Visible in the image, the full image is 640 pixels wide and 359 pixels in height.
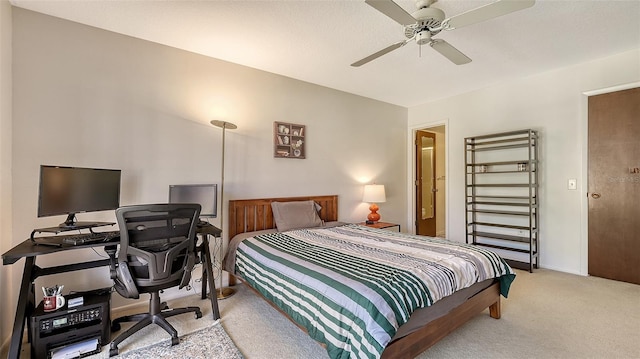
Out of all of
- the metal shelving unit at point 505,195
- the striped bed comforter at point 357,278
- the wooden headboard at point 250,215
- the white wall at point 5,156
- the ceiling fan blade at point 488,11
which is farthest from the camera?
the metal shelving unit at point 505,195

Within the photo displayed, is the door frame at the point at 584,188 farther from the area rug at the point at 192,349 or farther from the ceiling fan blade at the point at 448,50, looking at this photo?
the area rug at the point at 192,349

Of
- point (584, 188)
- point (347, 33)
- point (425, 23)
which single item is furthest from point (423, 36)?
point (584, 188)

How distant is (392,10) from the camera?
1.79m

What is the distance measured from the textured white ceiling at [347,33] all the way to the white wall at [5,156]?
30 centimetres

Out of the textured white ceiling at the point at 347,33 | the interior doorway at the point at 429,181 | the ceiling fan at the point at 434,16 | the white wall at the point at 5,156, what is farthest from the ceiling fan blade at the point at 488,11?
the interior doorway at the point at 429,181

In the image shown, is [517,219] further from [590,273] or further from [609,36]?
[609,36]

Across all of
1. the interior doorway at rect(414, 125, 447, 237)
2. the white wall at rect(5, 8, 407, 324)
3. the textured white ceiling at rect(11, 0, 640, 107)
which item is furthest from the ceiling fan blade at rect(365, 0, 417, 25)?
the interior doorway at rect(414, 125, 447, 237)

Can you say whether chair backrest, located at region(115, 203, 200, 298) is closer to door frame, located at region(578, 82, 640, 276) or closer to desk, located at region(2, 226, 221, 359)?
desk, located at region(2, 226, 221, 359)

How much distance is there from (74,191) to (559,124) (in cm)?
518

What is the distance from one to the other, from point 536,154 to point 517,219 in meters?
0.93

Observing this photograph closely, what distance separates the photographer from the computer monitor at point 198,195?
2768 mm

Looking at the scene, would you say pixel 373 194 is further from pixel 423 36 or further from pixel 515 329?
pixel 423 36

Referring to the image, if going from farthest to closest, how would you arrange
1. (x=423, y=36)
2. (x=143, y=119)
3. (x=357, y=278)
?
(x=143, y=119), (x=423, y=36), (x=357, y=278)

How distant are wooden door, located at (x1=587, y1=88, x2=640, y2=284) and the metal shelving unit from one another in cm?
56
